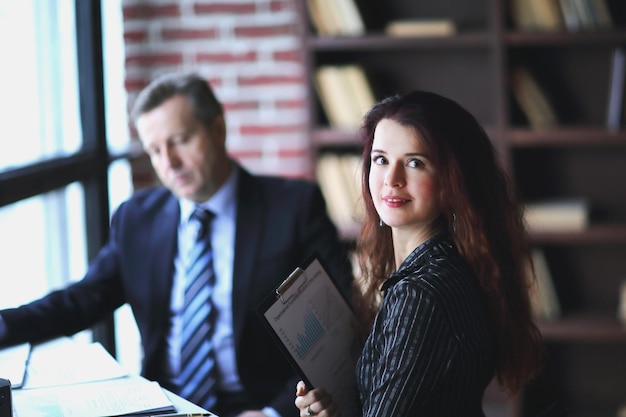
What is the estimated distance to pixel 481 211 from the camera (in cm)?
181

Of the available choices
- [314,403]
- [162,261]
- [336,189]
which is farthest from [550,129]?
[314,403]

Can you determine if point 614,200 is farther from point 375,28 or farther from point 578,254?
point 375,28

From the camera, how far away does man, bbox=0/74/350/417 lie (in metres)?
2.44

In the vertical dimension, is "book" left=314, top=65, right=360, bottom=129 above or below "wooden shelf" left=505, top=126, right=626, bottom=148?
above

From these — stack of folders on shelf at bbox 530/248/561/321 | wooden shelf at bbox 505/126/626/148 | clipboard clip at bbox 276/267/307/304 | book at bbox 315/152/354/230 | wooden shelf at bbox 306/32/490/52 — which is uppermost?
wooden shelf at bbox 306/32/490/52

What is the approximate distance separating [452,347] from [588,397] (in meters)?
2.47

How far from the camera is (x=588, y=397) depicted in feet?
12.7

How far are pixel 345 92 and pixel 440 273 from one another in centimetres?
201

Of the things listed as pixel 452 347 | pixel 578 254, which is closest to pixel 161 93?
pixel 452 347

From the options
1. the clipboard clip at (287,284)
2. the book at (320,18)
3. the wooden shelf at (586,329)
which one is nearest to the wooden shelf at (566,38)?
the book at (320,18)

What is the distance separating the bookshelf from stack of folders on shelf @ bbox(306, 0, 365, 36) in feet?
0.13

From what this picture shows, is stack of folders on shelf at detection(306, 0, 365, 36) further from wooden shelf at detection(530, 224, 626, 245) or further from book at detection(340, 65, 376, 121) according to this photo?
wooden shelf at detection(530, 224, 626, 245)

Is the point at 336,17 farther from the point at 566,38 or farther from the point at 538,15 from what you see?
the point at 566,38

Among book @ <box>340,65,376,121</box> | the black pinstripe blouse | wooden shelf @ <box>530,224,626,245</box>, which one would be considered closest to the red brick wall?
book @ <box>340,65,376,121</box>
